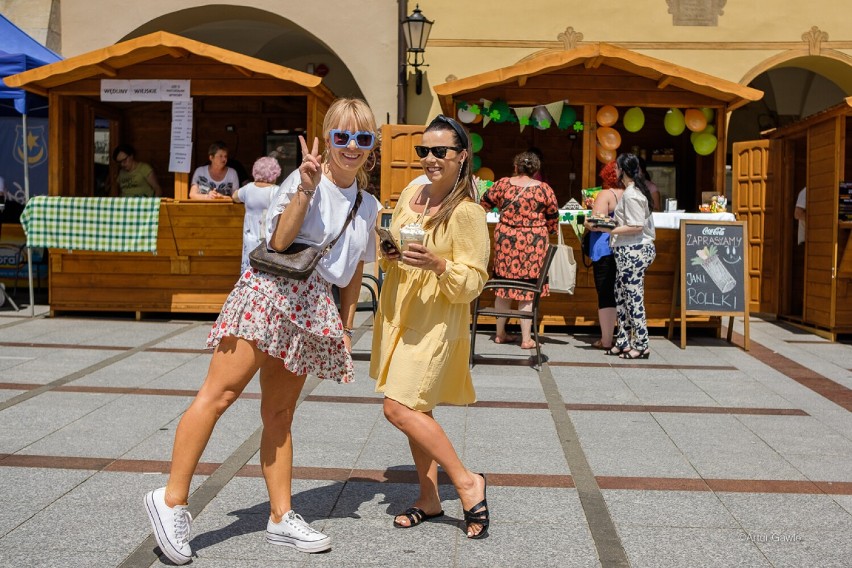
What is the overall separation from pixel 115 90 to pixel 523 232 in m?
4.86

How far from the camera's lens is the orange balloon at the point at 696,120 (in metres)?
10.7

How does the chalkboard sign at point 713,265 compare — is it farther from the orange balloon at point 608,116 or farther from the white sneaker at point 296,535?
the white sneaker at point 296,535

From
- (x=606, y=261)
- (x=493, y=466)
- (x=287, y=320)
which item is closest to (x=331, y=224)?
(x=287, y=320)

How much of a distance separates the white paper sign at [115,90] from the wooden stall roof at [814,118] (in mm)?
7235

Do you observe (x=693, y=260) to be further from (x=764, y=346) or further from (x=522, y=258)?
(x=522, y=258)

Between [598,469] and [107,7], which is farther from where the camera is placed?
[107,7]

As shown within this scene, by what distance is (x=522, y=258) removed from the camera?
9.02 m

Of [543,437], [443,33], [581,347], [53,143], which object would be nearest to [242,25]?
[443,33]

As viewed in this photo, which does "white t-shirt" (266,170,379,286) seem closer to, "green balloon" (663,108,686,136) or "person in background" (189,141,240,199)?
"person in background" (189,141,240,199)

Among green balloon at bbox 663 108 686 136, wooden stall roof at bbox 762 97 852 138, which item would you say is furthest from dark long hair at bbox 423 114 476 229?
green balloon at bbox 663 108 686 136

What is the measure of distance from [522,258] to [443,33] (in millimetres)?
5713

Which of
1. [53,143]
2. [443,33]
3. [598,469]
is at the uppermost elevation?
[443,33]

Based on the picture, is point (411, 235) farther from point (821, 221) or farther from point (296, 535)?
point (821, 221)

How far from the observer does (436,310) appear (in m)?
3.93
